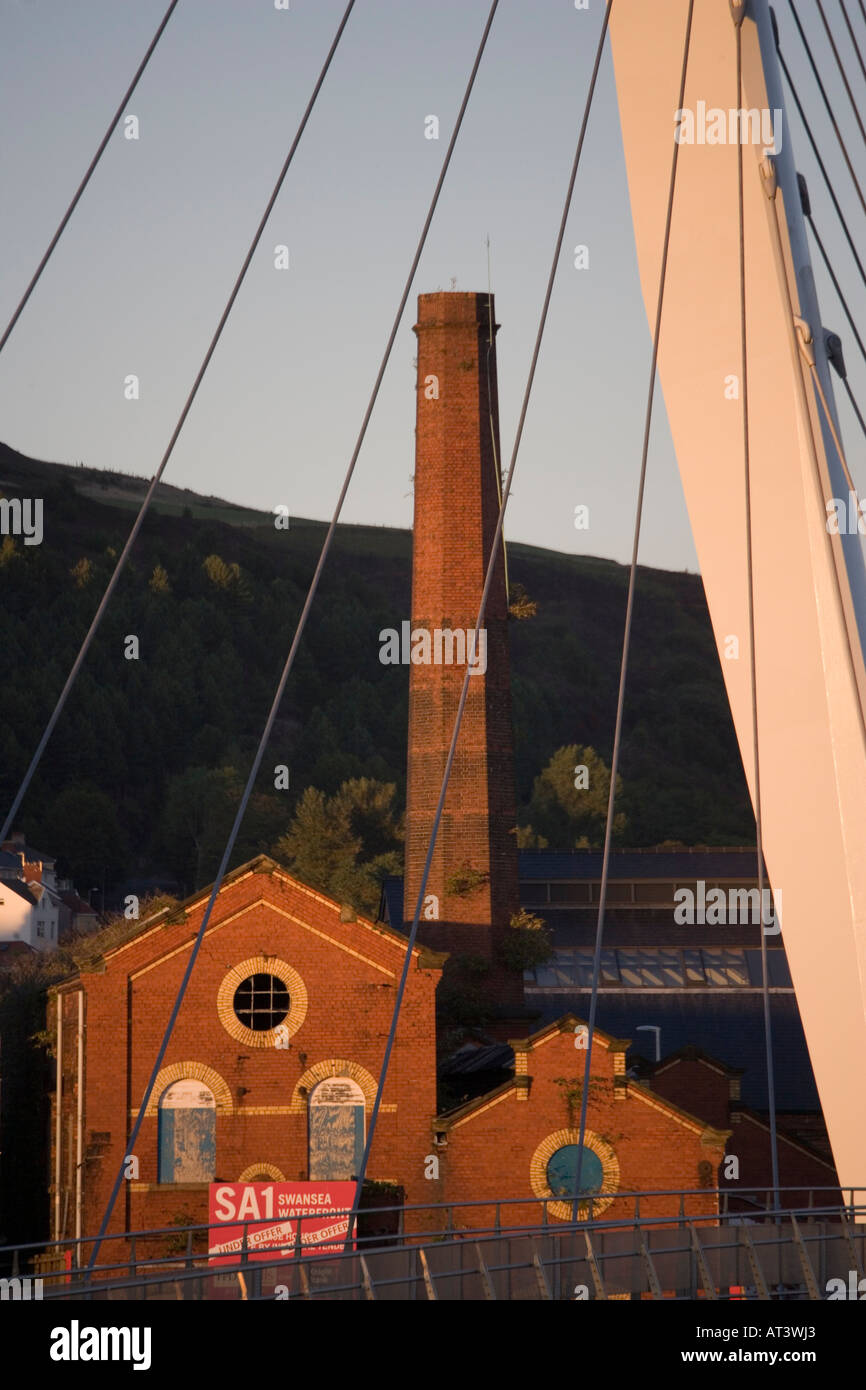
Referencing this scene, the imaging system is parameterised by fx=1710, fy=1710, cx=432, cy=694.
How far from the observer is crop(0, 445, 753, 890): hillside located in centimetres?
10431

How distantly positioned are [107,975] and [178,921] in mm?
1566

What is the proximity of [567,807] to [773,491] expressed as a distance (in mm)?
91537

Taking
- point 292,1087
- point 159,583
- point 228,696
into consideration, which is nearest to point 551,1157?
point 292,1087

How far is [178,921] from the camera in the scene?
29.9 meters

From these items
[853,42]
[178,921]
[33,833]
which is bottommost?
[178,921]

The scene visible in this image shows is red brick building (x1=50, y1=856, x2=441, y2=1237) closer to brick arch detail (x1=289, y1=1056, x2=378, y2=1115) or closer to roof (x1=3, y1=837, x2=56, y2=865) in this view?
brick arch detail (x1=289, y1=1056, x2=378, y2=1115)

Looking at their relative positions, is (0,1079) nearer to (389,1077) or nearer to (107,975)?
(107,975)

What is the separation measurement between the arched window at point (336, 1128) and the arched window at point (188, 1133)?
1.79 m

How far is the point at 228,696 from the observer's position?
119 m

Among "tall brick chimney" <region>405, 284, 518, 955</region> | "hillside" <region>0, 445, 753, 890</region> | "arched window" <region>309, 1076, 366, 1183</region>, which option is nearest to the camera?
"arched window" <region>309, 1076, 366, 1183</region>

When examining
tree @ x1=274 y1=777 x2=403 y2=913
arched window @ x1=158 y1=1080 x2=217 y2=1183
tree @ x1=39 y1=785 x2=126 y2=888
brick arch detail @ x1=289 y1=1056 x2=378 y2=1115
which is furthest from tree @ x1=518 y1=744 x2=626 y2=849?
arched window @ x1=158 y1=1080 x2=217 y2=1183

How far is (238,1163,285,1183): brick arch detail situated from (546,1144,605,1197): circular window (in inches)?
188

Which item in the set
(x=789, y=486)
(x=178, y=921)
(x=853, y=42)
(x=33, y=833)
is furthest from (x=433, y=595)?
(x=33, y=833)

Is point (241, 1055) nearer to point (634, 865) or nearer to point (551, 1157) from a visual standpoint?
point (551, 1157)
